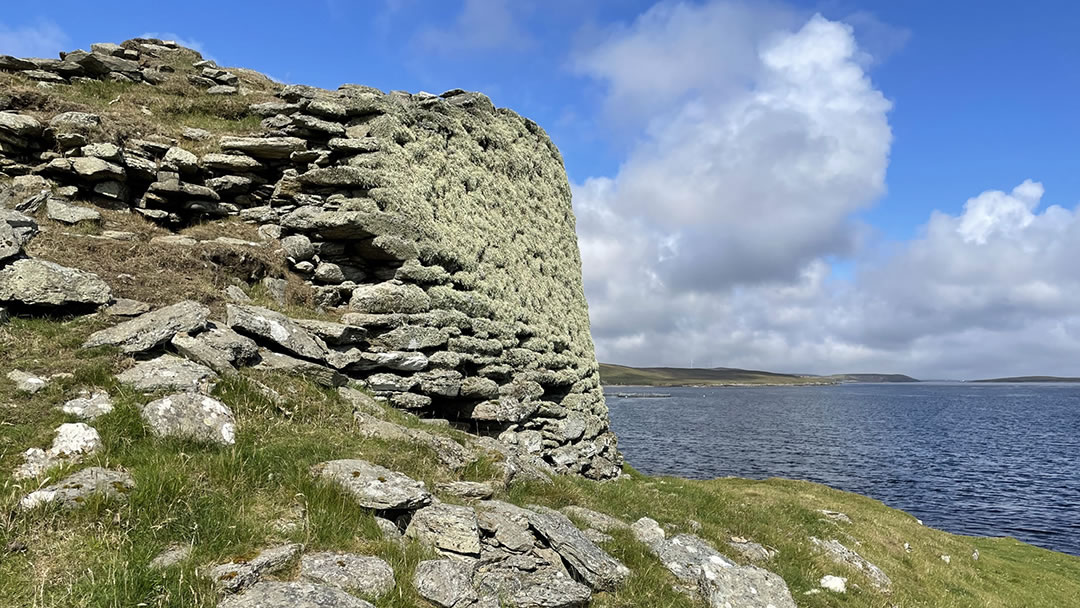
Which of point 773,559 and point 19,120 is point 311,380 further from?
point 19,120

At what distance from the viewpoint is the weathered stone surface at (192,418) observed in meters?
8.11

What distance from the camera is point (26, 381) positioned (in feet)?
27.7

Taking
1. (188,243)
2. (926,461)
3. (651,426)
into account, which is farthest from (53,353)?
(651,426)

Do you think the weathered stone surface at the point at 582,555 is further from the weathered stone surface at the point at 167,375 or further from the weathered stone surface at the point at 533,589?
the weathered stone surface at the point at 167,375

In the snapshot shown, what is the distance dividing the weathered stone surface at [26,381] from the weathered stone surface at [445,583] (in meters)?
6.31

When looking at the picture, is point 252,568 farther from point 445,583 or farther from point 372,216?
point 372,216

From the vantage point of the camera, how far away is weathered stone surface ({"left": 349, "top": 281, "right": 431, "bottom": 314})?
16000mm

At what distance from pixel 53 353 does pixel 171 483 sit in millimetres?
4610

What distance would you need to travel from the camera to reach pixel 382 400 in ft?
48.5

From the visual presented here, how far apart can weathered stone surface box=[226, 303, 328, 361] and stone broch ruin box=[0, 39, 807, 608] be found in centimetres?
5

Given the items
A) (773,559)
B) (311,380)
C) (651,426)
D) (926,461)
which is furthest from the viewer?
(651,426)

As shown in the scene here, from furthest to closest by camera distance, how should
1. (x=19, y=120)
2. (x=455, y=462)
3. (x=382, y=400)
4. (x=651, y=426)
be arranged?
(x=651, y=426) < (x=19, y=120) < (x=382, y=400) < (x=455, y=462)

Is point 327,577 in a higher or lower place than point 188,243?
lower

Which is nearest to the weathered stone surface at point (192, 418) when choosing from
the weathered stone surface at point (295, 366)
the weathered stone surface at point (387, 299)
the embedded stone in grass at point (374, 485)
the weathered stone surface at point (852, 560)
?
the embedded stone in grass at point (374, 485)
